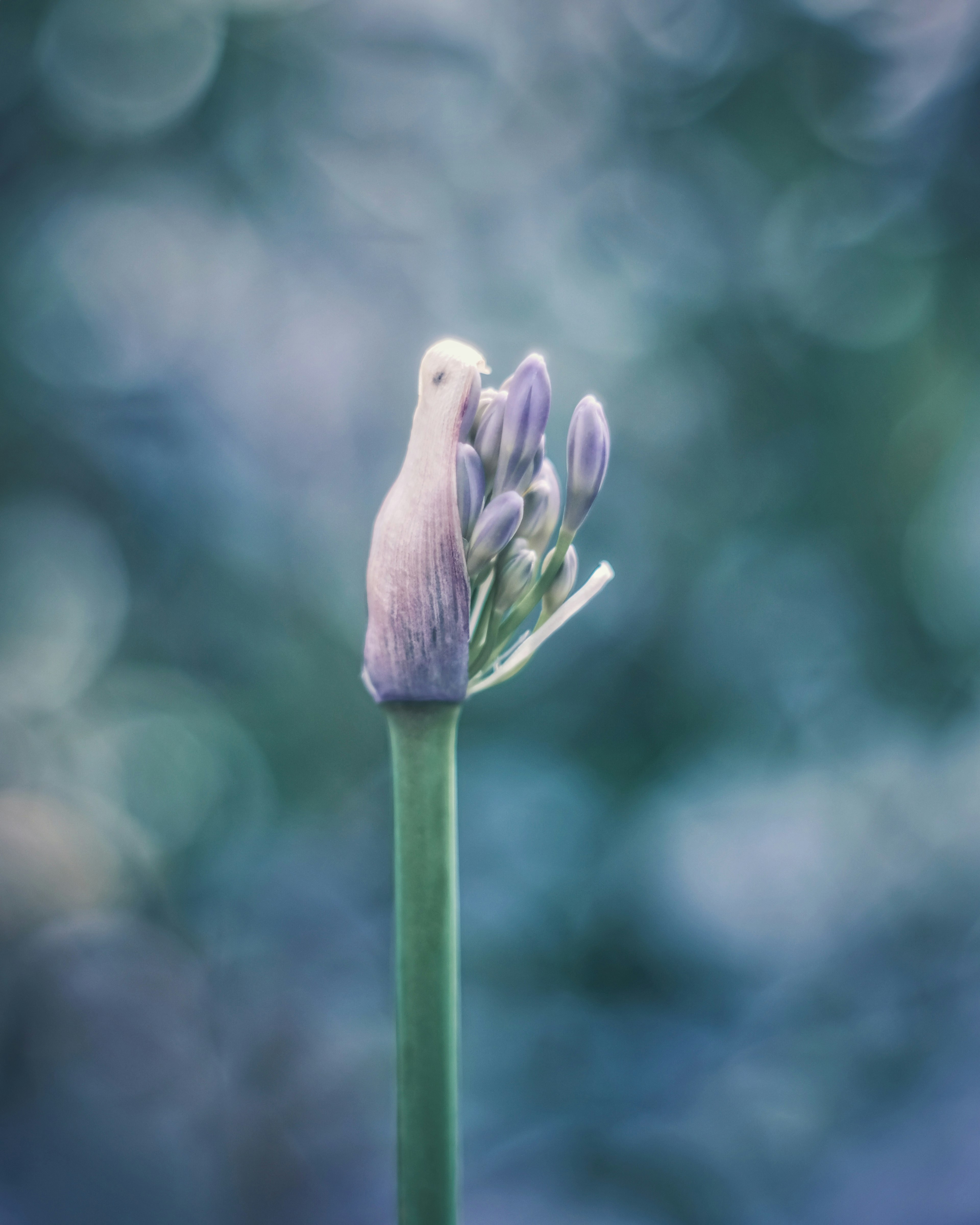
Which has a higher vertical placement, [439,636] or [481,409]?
[481,409]

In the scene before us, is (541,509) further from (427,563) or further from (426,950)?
(426,950)

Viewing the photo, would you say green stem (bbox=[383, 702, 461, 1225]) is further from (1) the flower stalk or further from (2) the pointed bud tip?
(2) the pointed bud tip

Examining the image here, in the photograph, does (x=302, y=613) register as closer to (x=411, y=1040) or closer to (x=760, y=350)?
(x=760, y=350)

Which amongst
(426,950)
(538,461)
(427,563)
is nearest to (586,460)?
(538,461)

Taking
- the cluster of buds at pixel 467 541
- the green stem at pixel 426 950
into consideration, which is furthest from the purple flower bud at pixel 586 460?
the green stem at pixel 426 950

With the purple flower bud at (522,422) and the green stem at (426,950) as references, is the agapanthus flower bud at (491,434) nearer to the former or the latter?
the purple flower bud at (522,422)

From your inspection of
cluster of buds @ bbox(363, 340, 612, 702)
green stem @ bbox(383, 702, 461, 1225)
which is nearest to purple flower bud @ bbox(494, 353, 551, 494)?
cluster of buds @ bbox(363, 340, 612, 702)
